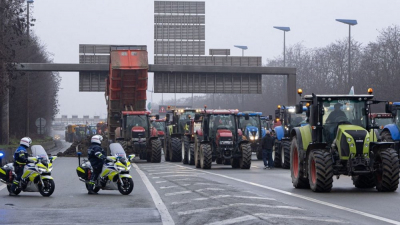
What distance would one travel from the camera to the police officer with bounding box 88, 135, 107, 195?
19.3 metres

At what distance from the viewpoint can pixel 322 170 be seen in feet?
62.4

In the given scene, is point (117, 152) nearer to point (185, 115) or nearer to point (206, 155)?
point (206, 155)

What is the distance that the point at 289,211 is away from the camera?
14.7 m

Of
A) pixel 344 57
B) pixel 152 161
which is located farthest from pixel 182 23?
pixel 344 57

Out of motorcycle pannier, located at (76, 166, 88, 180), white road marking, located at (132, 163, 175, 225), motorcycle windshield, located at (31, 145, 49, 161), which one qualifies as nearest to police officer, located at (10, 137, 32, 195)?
motorcycle windshield, located at (31, 145, 49, 161)

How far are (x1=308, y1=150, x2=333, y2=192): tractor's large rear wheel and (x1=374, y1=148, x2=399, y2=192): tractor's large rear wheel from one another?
120cm

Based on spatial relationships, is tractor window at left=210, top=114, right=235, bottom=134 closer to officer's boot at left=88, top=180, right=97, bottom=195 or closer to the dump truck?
the dump truck

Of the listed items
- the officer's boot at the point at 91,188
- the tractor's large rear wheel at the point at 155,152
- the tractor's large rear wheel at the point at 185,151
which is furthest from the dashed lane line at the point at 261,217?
the tractor's large rear wheel at the point at 155,152

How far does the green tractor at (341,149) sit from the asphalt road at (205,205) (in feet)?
1.50

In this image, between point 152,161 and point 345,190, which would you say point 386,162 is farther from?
point 152,161

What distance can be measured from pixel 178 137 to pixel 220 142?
10631 mm

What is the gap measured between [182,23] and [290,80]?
11642 millimetres

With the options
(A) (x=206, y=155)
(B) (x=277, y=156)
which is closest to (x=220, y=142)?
(A) (x=206, y=155)

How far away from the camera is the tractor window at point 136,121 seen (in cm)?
4081
